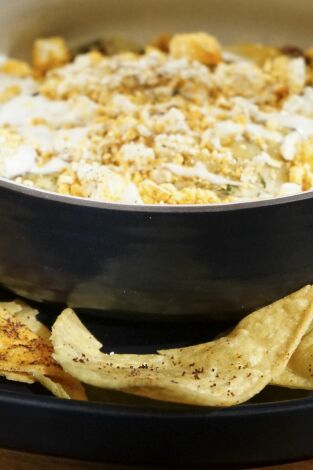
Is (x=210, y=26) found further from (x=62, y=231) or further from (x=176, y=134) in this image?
(x=62, y=231)

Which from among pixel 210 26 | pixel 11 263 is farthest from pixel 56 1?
pixel 11 263

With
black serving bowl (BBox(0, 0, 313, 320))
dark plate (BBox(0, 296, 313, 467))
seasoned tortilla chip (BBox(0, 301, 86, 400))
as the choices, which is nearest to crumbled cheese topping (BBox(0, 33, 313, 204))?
black serving bowl (BBox(0, 0, 313, 320))

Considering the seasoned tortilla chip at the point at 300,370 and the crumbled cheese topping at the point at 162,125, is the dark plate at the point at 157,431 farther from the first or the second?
the crumbled cheese topping at the point at 162,125

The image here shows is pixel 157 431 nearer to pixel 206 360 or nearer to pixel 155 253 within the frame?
pixel 206 360

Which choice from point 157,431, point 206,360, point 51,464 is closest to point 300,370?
point 206,360

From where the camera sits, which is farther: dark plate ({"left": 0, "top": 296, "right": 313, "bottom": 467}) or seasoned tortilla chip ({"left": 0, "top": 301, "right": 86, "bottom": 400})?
seasoned tortilla chip ({"left": 0, "top": 301, "right": 86, "bottom": 400})

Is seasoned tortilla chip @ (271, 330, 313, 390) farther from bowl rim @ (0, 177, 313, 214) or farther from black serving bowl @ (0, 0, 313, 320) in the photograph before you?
bowl rim @ (0, 177, 313, 214)

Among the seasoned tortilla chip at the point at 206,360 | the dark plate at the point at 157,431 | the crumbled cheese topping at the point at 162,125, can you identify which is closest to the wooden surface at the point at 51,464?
the dark plate at the point at 157,431

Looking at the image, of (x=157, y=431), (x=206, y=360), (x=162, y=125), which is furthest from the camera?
(x=162, y=125)
